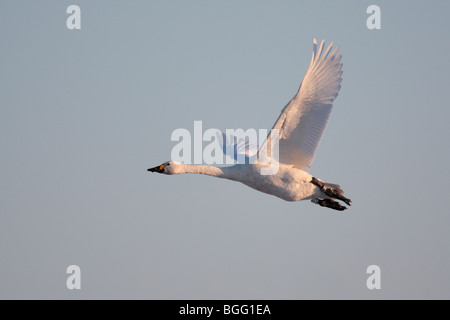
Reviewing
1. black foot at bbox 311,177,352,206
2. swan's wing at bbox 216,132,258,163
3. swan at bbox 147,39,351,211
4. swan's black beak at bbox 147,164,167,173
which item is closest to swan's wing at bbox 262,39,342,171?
swan at bbox 147,39,351,211

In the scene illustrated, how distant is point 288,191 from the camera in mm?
29906

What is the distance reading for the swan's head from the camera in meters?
30.9

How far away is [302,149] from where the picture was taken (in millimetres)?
30141

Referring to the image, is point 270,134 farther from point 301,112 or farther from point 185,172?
point 185,172

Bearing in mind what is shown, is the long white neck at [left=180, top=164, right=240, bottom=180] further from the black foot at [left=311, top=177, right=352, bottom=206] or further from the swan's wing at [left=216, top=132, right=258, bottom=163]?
the black foot at [left=311, top=177, right=352, bottom=206]

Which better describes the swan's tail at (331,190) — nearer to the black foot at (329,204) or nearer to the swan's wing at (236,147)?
the black foot at (329,204)

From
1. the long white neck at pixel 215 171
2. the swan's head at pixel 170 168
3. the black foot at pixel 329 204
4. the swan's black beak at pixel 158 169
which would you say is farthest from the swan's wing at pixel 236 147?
the black foot at pixel 329 204

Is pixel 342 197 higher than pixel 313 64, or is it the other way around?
pixel 313 64

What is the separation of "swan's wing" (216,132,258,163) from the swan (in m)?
1.86

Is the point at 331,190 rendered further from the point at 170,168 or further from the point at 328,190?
the point at 170,168

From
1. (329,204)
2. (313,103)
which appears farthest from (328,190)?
(313,103)
